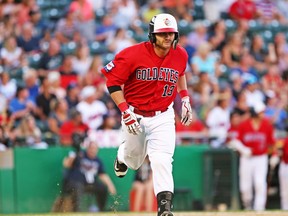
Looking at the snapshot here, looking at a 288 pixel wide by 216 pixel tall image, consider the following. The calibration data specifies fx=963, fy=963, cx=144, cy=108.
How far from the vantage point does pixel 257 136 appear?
626 inches

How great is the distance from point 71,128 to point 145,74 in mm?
5846

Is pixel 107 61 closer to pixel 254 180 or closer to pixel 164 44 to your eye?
pixel 254 180

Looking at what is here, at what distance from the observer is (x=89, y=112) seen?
51.7ft

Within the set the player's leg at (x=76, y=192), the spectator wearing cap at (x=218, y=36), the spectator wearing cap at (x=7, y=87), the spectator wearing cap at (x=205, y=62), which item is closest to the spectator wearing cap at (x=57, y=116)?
the spectator wearing cap at (x=7, y=87)

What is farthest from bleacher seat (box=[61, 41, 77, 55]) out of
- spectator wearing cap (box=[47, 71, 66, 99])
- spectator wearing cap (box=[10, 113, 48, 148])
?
spectator wearing cap (box=[10, 113, 48, 148])

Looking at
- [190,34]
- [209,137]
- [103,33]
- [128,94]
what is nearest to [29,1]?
[103,33]

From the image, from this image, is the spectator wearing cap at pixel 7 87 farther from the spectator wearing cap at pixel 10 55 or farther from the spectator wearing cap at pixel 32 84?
the spectator wearing cap at pixel 10 55

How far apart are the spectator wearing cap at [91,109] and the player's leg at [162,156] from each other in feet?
19.1

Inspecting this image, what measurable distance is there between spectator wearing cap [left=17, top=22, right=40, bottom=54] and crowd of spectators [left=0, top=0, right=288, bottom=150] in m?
0.02

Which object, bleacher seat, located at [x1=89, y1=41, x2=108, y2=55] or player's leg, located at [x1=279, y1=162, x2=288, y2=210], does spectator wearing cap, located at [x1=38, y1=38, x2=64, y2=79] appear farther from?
player's leg, located at [x1=279, y1=162, x2=288, y2=210]

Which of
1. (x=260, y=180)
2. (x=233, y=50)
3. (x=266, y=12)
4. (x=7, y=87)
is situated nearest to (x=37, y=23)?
(x=7, y=87)

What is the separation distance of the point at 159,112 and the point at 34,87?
6.58 metres

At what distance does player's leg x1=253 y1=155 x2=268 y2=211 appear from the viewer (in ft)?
52.3

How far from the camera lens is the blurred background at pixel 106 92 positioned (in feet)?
49.8
